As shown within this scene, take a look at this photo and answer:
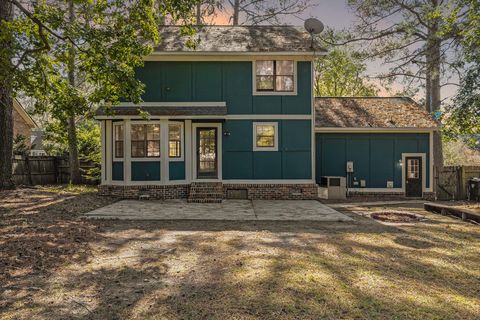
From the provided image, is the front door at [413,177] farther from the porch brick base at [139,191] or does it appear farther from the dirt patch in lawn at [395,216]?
the porch brick base at [139,191]

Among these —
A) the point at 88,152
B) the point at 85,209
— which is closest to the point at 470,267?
the point at 85,209

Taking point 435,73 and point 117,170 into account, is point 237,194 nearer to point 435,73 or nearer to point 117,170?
point 117,170

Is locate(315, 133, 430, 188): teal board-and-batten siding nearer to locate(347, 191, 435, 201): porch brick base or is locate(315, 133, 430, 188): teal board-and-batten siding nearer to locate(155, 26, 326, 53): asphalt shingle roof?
locate(347, 191, 435, 201): porch brick base

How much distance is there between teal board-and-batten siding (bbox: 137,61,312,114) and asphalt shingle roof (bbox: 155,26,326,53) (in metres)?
0.62

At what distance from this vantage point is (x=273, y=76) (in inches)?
559

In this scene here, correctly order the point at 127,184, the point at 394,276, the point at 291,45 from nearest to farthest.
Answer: the point at 394,276 < the point at 127,184 < the point at 291,45

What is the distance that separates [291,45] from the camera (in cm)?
1437

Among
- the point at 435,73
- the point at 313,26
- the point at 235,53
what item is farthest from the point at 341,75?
the point at 235,53

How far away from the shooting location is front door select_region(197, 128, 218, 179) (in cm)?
1415

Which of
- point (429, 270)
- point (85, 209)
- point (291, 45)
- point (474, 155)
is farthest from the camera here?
point (474, 155)

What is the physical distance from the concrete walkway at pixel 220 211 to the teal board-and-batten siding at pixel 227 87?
4.12 m

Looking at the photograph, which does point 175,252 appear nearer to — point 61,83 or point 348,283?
point 348,283

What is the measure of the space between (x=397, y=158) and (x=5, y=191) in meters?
16.3

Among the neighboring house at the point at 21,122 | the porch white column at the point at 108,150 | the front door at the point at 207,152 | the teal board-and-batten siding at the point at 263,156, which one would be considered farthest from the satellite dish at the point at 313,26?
the neighboring house at the point at 21,122
